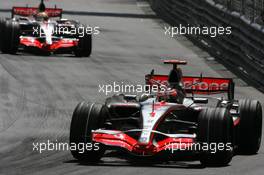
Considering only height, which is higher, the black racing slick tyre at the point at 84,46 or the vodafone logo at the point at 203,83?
the vodafone logo at the point at 203,83

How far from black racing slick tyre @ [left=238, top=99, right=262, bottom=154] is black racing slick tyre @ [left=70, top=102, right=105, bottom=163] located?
2343 millimetres

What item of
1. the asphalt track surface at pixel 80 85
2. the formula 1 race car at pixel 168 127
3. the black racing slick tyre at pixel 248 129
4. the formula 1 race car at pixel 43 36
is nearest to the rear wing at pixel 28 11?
the formula 1 race car at pixel 43 36

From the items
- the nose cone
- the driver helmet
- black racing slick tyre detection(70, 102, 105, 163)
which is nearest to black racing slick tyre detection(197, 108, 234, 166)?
the nose cone

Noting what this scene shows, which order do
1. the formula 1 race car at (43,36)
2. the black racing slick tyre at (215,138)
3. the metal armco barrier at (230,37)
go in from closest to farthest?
the black racing slick tyre at (215,138) < the metal armco barrier at (230,37) < the formula 1 race car at (43,36)

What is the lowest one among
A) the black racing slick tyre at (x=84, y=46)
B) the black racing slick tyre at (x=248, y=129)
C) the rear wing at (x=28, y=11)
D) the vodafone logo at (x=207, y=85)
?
the black racing slick tyre at (x=84, y=46)

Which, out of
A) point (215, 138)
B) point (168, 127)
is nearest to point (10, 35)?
point (168, 127)

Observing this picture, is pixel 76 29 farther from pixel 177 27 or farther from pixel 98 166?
pixel 98 166

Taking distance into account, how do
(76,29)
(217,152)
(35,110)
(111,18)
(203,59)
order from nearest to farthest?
(217,152) < (35,110) < (76,29) < (203,59) < (111,18)

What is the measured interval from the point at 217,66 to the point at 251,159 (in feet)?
49.3

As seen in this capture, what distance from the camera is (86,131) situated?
1395 cm

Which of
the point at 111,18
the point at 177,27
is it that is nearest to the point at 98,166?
the point at 177,27

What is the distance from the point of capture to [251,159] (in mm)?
14812

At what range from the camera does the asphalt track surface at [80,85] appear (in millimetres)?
13609

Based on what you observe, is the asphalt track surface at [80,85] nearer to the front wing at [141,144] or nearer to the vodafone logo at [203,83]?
the front wing at [141,144]
